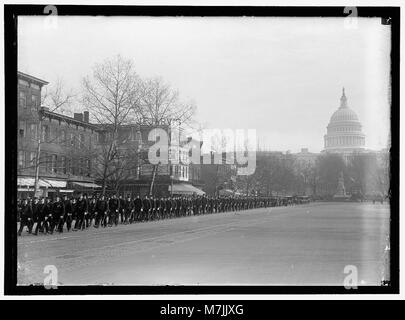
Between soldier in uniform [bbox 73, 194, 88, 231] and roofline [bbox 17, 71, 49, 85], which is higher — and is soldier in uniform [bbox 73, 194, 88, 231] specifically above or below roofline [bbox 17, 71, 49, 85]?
below

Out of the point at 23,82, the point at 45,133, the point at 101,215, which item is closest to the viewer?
the point at 23,82

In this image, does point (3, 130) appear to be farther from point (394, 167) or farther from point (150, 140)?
point (394, 167)

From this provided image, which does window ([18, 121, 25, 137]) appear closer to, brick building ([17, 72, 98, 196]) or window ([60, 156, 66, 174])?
brick building ([17, 72, 98, 196])

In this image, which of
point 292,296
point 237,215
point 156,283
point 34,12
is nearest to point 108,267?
point 156,283

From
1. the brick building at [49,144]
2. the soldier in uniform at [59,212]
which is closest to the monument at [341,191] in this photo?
the brick building at [49,144]

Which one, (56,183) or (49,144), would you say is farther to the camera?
(56,183)

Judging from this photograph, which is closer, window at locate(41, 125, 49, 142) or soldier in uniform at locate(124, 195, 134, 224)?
window at locate(41, 125, 49, 142)

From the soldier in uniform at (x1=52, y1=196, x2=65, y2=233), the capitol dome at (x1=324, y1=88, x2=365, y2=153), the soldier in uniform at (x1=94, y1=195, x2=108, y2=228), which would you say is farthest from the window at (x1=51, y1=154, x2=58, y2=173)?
the soldier in uniform at (x1=94, y1=195, x2=108, y2=228)

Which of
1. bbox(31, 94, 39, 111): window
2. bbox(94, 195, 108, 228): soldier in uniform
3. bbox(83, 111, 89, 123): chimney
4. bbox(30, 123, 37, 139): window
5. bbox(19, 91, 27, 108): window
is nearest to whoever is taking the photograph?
bbox(19, 91, 27, 108): window

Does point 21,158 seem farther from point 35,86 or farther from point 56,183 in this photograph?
point 56,183

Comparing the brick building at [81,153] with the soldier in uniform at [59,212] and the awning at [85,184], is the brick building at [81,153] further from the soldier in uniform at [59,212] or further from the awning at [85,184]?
the soldier in uniform at [59,212]

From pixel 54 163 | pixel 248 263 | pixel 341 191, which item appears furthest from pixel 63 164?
pixel 341 191
